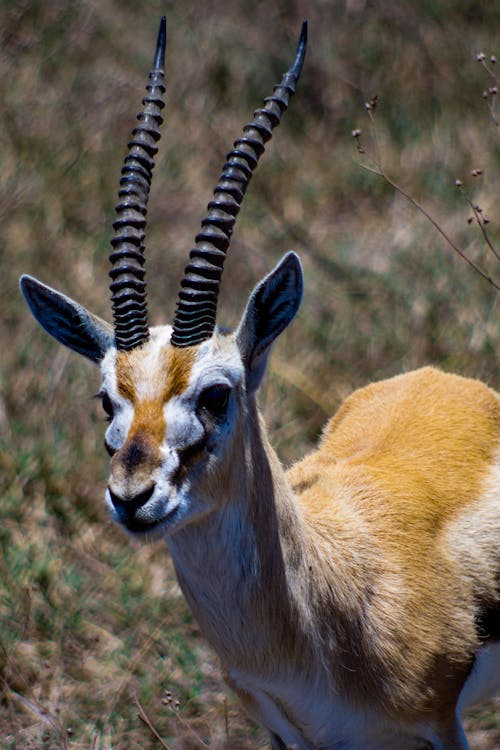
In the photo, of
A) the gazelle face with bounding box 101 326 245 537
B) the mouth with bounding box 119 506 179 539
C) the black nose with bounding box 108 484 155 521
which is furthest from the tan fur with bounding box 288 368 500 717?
the black nose with bounding box 108 484 155 521

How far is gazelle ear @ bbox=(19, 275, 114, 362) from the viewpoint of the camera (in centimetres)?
403

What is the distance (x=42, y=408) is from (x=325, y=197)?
3.38 meters

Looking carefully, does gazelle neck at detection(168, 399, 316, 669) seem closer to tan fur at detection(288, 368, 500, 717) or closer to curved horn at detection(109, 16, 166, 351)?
tan fur at detection(288, 368, 500, 717)

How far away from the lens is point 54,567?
6.17 m

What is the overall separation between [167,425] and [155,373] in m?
0.21

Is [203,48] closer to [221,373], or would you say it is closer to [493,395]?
[493,395]

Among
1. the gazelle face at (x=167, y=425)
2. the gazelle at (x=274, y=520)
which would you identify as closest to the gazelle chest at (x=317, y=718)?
the gazelle at (x=274, y=520)

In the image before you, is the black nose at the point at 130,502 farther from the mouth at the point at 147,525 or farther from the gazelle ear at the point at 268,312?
the gazelle ear at the point at 268,312

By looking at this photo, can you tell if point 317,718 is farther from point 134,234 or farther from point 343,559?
point 134,234

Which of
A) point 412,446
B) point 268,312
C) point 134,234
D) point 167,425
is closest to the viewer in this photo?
point 167,425

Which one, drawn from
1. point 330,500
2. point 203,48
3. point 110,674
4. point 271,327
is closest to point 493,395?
point 330,500

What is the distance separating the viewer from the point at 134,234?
402cm

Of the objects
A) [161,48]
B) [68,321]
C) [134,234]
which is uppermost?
[161,48]

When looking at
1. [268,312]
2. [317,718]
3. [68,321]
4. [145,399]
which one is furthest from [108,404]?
[317,718]
